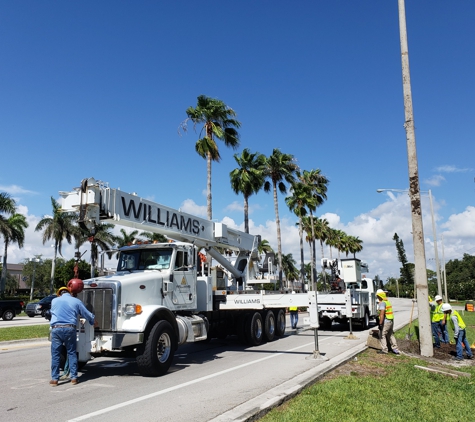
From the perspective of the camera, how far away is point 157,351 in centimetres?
874

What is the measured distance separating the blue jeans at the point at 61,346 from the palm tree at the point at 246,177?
25846 mm

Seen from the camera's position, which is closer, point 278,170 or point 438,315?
point 438,315

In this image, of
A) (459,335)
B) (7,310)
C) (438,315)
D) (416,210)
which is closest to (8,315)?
(7,310)

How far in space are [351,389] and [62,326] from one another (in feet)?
16.5

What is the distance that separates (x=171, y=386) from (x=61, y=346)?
6.87 ft

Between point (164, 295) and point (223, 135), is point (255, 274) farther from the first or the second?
point (223, 135)

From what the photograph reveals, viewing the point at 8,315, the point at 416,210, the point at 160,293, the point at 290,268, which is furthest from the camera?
the point at 290,268

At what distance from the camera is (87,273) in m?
42.6

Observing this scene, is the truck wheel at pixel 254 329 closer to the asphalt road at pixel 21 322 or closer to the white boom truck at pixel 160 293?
the white boom truck at pixel 160 293

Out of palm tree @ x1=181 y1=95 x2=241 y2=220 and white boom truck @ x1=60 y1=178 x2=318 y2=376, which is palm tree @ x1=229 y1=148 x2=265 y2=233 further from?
white boom truck @ x1=60 y1=178 x2=318 y2=376

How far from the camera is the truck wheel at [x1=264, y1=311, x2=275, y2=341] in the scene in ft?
47.5

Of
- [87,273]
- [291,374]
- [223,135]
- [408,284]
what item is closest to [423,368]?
[291,374]

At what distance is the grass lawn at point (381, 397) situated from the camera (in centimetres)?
564

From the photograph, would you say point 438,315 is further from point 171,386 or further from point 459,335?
point 171,386
